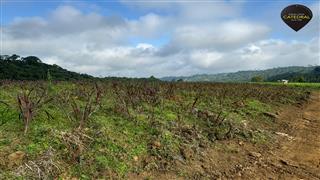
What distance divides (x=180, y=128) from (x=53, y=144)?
3.14 metres

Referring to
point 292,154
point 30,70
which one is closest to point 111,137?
point 292,154

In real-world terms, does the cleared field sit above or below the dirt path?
above

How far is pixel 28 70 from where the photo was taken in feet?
75.5

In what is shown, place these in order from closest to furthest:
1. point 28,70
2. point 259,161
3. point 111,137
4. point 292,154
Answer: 1. point 111,137
2. point 259,161
3. point 292,154
4. point 28,70

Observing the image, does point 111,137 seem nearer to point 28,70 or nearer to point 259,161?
point 259,161

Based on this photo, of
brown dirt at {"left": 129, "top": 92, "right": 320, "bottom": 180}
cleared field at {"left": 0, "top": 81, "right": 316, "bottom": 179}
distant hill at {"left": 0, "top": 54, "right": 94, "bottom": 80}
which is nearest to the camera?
cleared field at {"left": 0, "top": 81, "right": 316, "bottom": 179}

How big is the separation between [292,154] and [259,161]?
1.08m

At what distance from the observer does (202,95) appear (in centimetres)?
1441

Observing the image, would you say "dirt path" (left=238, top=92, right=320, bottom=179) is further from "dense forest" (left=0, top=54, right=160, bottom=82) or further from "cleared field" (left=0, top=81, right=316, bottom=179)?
"dense forest" (left=0, top=54, right=160, bottom=82)

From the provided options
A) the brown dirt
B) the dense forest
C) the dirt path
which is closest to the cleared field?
the brown dirt

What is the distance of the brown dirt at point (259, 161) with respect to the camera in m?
7.52

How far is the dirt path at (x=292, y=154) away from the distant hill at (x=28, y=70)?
1262cm

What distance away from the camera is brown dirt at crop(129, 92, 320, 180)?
7.52 meters

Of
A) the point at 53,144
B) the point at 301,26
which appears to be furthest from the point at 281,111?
the point at 53,144
